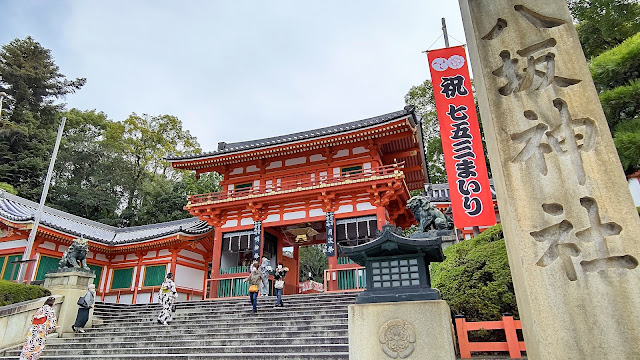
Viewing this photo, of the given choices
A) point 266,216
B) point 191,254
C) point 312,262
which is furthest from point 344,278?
point 312,262

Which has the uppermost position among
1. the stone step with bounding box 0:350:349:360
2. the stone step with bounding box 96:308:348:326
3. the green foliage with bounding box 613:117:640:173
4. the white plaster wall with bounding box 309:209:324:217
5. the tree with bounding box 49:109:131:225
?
the tree with bounding box 49:109:131:225

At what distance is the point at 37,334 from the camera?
22.7ft

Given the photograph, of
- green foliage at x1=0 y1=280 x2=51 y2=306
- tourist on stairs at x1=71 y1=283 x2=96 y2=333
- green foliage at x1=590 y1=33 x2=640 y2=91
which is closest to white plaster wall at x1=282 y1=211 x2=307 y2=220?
tourist on stairs at x1=71 y1=283 x2=96 y2=333

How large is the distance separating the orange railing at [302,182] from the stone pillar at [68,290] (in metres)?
6.14

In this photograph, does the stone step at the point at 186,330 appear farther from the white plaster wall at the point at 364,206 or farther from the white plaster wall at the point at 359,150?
the white plaster wall at the point at 359,150

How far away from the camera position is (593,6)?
710 centimetres

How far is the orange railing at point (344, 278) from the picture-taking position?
12.7 metres

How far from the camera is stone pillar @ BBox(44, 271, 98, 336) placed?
31.0 ft

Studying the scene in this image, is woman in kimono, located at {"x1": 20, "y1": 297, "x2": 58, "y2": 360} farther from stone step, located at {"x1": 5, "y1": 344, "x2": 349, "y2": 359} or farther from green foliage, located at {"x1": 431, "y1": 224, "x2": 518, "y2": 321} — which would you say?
green foliage, located at {"x1": 431, "y1": 224, "x2": 518, "y2": 321}

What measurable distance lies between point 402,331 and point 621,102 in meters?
4.85

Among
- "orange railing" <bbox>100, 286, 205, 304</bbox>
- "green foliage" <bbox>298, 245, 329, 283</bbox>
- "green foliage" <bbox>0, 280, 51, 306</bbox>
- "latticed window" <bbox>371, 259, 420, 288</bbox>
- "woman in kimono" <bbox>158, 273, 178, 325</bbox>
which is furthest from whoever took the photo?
"green foliage" <bbox>298, 245, 329, 283</bbox>

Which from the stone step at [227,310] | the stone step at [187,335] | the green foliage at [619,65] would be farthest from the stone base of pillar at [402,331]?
the stone step at [227,310]

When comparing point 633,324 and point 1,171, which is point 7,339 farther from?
point 1,171

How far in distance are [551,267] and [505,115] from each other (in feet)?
4.35
